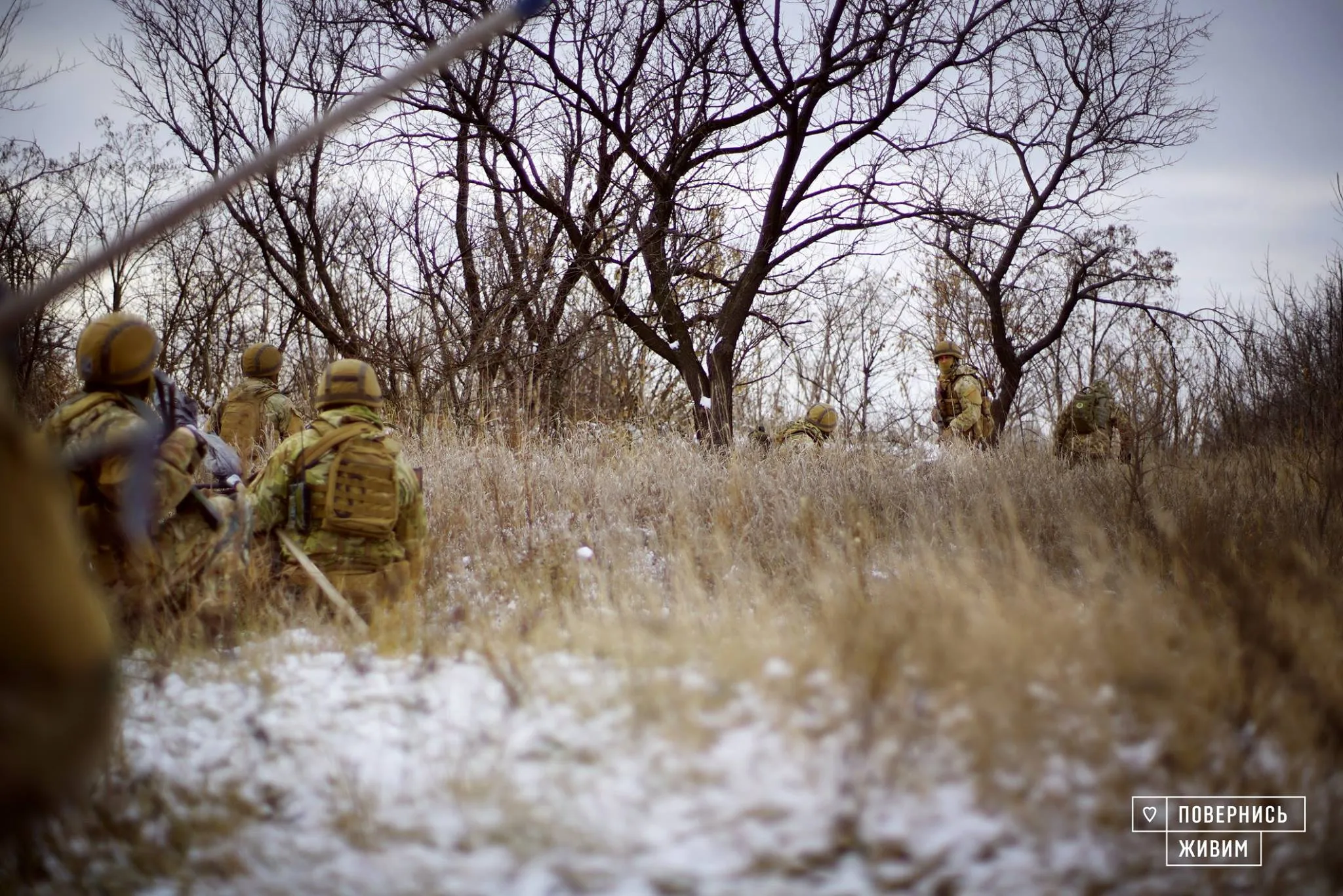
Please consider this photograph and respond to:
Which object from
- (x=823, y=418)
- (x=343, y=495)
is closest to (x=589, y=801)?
(x=343, y=495)

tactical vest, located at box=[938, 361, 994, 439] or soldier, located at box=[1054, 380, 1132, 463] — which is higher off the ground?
tactical vest, located at box=[938, 361, 994, 439]

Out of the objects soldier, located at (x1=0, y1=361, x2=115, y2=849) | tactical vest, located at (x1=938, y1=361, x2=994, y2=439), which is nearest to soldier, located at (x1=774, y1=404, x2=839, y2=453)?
tactical vest, located at (x1=938, y1=361, x2=994, y2=439)

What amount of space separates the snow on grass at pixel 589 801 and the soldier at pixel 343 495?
1771mm

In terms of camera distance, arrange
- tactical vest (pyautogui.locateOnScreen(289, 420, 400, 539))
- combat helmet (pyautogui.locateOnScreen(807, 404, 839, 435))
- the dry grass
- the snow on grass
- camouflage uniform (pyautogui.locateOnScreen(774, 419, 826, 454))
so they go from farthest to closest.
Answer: combat helmet (pyautogui.locateOnScreen(807, 404, 839, 435))
camouflage uniform (pyautogui.locateOnScreen(774, 419, 826, 454))
tactical vest (pyautogui.locateOnScreen(289, 420, 400, 539))
the dry grass
the snow on grass

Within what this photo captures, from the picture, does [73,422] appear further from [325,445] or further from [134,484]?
[325,445]

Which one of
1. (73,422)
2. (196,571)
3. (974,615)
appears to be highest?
(73,422)

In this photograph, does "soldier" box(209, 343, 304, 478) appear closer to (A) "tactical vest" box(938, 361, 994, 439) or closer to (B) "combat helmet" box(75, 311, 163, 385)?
(B) "combat helmet" box(75, 311, 163, 385)

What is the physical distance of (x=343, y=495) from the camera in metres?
4.13

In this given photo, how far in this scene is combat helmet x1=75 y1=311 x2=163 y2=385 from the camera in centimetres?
356

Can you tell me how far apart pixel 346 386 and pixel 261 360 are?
3782 millimetres

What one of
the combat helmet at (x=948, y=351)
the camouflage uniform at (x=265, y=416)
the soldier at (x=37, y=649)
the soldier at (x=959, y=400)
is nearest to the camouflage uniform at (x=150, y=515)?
the soldier at (x=37, y=649)

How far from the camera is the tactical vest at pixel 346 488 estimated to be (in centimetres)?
412

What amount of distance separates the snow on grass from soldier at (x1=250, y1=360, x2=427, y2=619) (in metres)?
1.77
